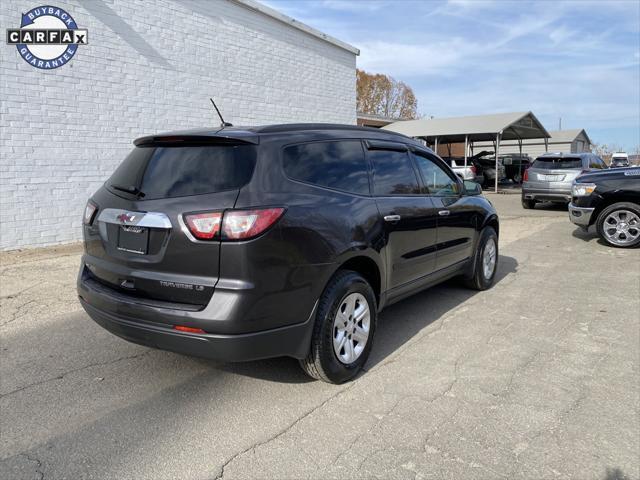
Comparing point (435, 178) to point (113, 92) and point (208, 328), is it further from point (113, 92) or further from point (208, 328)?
point (113, 92)

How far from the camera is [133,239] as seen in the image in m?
3.09

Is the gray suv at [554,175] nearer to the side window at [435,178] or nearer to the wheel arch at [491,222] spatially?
the wheel arch at [491,222]

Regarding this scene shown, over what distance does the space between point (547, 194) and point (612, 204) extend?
581 centimetres

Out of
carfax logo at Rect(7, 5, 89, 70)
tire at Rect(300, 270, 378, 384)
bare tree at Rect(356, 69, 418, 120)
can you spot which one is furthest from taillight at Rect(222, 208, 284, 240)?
bare tree at Rect(356, 69, 418, 120)

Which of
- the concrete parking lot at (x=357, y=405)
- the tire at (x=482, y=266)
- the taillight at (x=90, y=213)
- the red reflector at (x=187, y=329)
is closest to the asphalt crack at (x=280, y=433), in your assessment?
the concrete parking lot at (x=357, y=405)

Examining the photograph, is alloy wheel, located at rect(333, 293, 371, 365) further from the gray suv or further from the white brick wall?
the gray suv

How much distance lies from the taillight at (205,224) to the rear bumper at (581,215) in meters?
8.20

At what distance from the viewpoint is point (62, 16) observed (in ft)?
27.2

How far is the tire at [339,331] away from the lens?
324 centimetres

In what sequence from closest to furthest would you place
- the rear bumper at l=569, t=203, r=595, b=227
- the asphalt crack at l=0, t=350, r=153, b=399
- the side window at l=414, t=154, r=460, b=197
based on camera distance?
the asphalt crack at l=0, t=350, r=153, b=399 → the side window at l=414, t=154, r=460, b=197 → the rear bumper at l=569, t=203, r=595, b=227

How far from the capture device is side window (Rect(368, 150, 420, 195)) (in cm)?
405

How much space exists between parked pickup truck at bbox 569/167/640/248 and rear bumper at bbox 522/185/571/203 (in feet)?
17.0

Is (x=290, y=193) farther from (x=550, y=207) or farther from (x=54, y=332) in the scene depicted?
(x=550, y=207)

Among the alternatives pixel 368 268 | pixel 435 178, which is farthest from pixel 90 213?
pixel 435 178
